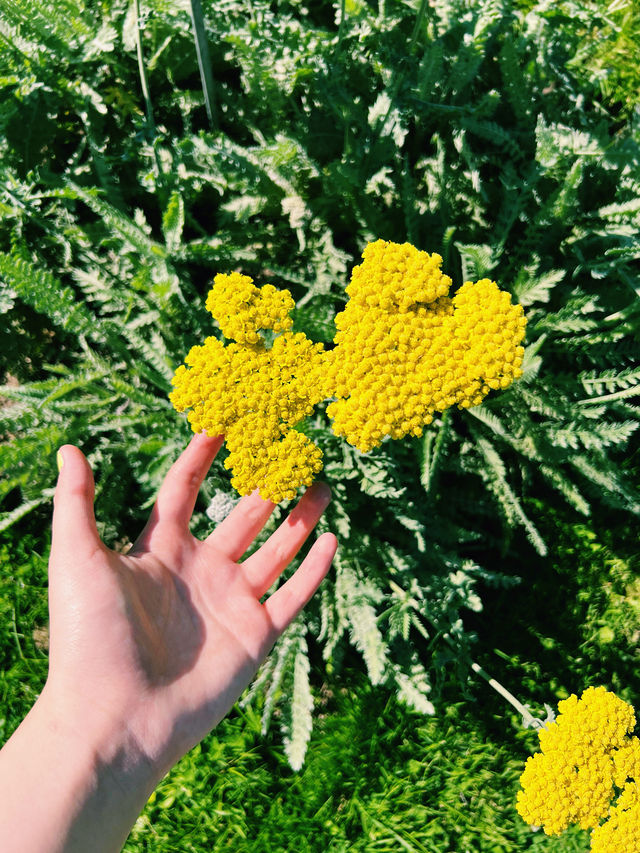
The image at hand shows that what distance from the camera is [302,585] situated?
2117 mm

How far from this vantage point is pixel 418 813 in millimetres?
2686

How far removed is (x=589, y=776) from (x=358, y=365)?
1395 millimetres

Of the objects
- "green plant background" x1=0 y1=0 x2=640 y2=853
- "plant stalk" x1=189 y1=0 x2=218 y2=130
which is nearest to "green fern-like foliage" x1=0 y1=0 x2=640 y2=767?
"green plant background" x1=0 y1=0 x2=640 y2=853

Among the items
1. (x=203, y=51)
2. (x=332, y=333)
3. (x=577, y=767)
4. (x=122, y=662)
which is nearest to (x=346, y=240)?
(x=332, y=333)

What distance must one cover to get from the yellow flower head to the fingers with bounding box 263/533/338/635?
0.83 meters

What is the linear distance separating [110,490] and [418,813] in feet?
6.15

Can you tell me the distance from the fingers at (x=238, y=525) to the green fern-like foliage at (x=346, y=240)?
12.2 inches

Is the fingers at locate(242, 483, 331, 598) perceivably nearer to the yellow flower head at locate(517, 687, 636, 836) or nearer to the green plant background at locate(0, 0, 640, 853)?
the green plant background at locate(0, 0, 640, 853)

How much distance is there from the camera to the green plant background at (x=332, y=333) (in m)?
2.36

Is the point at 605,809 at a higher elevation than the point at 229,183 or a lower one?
lower

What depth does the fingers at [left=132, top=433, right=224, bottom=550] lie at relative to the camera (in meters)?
2.09

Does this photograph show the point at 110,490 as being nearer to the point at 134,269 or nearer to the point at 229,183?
the point at 134,269

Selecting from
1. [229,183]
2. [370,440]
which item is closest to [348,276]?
[229,183]

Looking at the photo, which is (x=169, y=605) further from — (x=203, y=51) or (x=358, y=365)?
(x=203, y=51)
